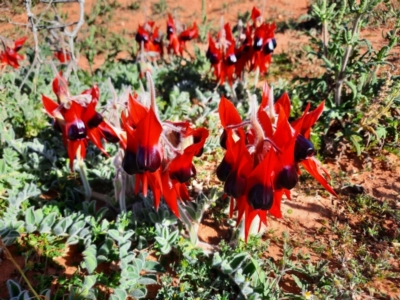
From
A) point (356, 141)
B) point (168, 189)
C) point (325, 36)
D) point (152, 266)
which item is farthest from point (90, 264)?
point (325, 36)

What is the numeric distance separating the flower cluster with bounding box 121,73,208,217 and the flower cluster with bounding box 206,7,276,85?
1.66 meters

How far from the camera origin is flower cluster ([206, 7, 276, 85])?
290 centimetres

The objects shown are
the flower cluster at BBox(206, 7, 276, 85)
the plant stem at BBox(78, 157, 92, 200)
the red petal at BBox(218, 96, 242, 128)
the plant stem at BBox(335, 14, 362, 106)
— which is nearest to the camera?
the red petal at BBox(218, 96, 242, 128)

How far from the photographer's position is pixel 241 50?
3.03 meters

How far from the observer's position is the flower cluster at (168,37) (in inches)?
154

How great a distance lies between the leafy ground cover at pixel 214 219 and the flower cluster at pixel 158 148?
1.20 ft

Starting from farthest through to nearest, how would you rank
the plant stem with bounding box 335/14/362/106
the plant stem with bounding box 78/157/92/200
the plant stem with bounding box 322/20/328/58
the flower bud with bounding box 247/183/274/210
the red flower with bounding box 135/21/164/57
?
the red flower with bounding box 135/21/164/57 < the plant stem with bounding box 322/20/328/58 < the plant stem with bounding box 335/14/362/106 < the plant stem with bounding box 78/157/92/200 < the flower bud with bounding box 247/183/274/210

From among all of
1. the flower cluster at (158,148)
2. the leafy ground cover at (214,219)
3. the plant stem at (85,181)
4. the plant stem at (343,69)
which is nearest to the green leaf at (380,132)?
the leafy ground cover at (214,219)

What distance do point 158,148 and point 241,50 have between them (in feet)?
6.16

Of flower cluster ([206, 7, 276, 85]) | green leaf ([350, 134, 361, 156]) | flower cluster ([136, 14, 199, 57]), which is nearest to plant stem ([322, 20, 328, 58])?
flower cluster ([206, 7, 276, 85])

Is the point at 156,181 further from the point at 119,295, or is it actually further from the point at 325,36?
the point at 325,36

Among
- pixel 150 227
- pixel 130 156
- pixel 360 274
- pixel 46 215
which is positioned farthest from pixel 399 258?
pixel 46 215

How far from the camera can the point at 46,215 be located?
2.15 meters

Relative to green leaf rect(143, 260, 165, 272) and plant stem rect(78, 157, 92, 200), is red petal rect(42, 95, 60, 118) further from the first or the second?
green leaf rect(143, 260, 165, 272)
